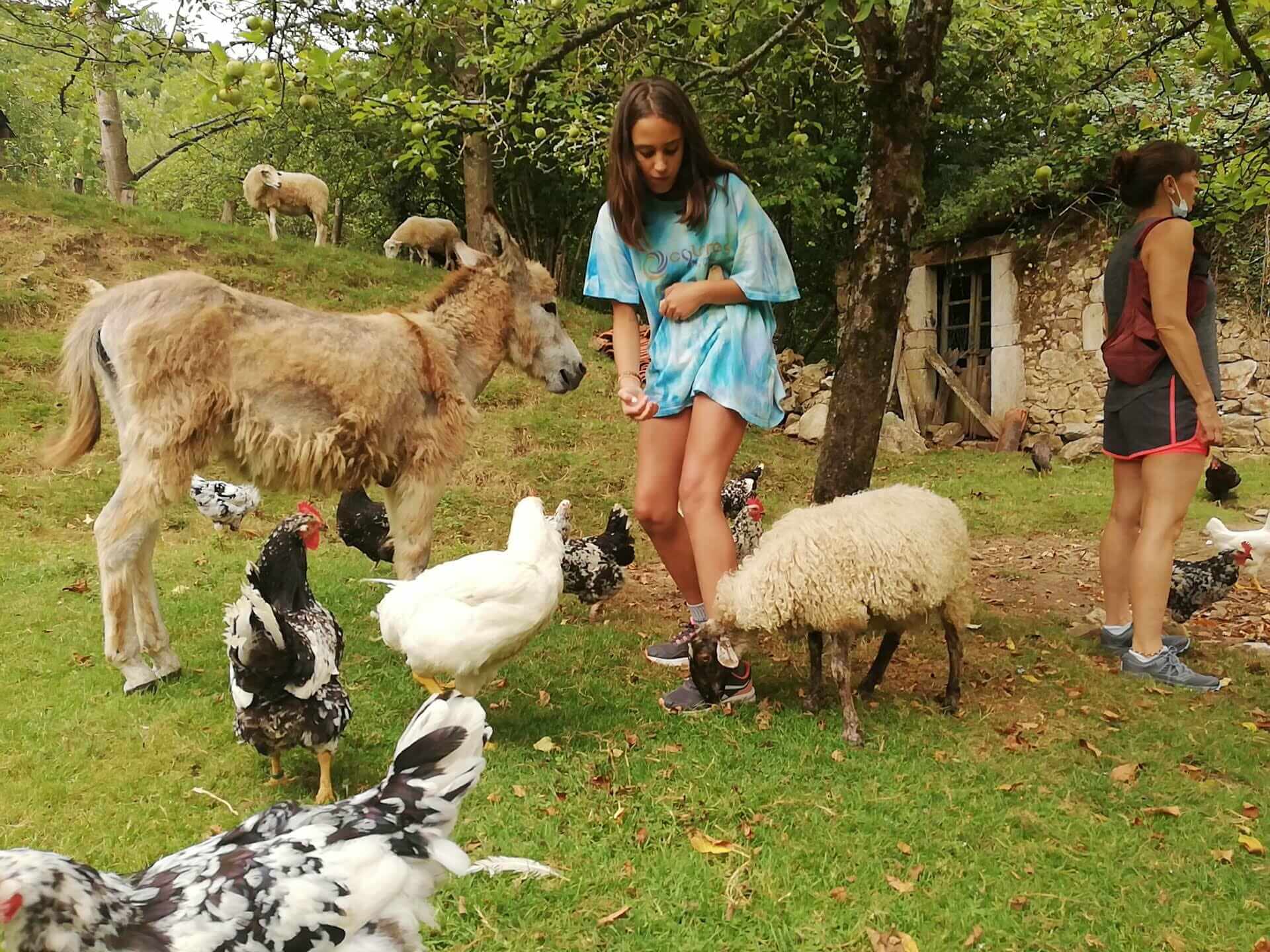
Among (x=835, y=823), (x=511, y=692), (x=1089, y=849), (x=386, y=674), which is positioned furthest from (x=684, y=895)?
(x=386, y=674)

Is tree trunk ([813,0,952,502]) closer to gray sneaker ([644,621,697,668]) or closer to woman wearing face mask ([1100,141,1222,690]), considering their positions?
woman wearing face mask ([1100,141,1222,690])

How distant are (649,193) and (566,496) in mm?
5818

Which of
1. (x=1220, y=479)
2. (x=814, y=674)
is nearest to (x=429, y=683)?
(x=814, y=674)

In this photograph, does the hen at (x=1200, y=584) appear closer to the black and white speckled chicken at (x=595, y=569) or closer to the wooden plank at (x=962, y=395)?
the black and white speckled chicken at (x=595, y=569)

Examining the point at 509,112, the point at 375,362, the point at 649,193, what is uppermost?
the point at 509,112

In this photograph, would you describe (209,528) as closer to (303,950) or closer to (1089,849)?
(303,950)

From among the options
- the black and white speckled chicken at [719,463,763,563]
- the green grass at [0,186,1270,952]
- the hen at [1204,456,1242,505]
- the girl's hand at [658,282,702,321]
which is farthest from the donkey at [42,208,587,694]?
the hen at [1204,456,1242,505]

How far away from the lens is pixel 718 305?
3.95 m

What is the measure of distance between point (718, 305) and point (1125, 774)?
262 centimetres

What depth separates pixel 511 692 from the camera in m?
4.39

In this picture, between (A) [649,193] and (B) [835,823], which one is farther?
(A) [649,193]

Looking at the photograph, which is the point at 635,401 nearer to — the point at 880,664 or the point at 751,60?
the point at 880,664

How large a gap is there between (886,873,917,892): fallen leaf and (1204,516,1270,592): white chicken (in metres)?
4.87

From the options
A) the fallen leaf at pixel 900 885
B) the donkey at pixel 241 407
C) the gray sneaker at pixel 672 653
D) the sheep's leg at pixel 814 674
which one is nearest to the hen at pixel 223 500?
the donkey at pixel 241 407
